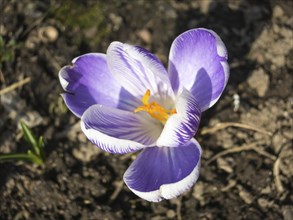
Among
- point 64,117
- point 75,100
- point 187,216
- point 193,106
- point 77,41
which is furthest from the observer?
point 77,41

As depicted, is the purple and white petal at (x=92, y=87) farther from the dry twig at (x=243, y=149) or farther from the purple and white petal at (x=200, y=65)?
the dry twig at (x=243, y=149)

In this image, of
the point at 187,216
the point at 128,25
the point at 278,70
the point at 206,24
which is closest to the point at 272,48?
the point at 278,70

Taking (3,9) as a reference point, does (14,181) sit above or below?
below

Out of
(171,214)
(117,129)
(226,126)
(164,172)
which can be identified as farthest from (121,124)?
(226,126)

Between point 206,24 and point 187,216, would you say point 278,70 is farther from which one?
point 187,216

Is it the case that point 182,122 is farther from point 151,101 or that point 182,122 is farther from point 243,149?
point 243,149

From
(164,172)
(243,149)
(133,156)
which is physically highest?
(164,172)

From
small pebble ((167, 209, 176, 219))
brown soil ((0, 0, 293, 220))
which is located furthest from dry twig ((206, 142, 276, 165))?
small pebble ((167, 209, 176, 219))
